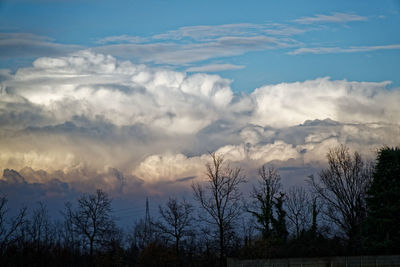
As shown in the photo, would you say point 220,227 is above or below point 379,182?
below

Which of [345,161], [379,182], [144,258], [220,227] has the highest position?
[345,161]

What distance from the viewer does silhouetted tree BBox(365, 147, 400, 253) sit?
37156mm

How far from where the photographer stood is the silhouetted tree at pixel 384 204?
37156 mm

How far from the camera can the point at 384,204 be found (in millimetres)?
38031

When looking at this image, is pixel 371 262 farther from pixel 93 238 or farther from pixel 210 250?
pixel 93 238

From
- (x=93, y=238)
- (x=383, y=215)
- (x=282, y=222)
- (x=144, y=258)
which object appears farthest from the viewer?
(x=93, y=238)

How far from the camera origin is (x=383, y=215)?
37656 millimetres

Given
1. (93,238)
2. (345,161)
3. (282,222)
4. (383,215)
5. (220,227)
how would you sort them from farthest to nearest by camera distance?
(93,238) < (345,161) < (282,222) < (220,227) < (383,215)

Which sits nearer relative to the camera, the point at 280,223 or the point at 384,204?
the point at 384,204

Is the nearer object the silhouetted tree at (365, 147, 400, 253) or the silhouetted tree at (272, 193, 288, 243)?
the silhouetted tree at (365, 147, 400, 253)

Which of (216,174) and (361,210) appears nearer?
(216,174)

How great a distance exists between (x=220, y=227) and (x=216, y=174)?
523 cm

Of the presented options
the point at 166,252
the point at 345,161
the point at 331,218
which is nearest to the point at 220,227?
the point at 166,252

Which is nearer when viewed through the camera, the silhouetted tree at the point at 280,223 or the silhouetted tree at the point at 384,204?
the silhouetted tree at the point at 384,204
